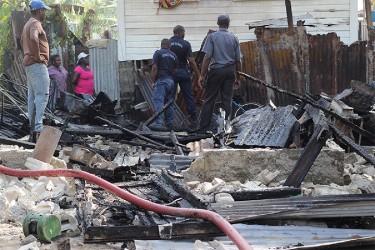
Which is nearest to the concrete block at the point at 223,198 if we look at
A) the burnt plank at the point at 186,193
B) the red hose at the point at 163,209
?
the burnt plank at the point at 186,193

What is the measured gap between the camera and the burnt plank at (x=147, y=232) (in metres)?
4.57

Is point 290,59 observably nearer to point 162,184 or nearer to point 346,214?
point 162,184

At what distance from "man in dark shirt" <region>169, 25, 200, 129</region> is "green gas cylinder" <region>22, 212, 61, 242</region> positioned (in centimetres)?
841

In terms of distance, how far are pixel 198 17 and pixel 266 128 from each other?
29.1ft

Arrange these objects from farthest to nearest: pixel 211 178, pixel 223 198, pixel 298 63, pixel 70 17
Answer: pixel 70 17
pixel 298 63
pixel 211 178
pixel 223 198

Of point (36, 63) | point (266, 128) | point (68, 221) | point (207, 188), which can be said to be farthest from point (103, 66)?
point (68, 221)

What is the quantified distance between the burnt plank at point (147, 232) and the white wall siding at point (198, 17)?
1241 cm

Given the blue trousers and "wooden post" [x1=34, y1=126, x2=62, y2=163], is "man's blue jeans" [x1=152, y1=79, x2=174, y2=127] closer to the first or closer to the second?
the blue trousers

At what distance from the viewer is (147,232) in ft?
15.0

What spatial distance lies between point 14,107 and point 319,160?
7162mm

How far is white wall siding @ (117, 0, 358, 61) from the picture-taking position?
16.7 meters

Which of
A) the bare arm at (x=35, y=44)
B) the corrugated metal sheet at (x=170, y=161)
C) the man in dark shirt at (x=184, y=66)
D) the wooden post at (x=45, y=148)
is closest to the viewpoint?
the wooden post at (x=45, y=148)

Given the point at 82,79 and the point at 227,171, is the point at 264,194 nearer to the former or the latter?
the point at 227,171

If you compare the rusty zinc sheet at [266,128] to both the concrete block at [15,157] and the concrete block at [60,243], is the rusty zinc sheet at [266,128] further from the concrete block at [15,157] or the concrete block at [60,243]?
the concrete block at [60,243]
